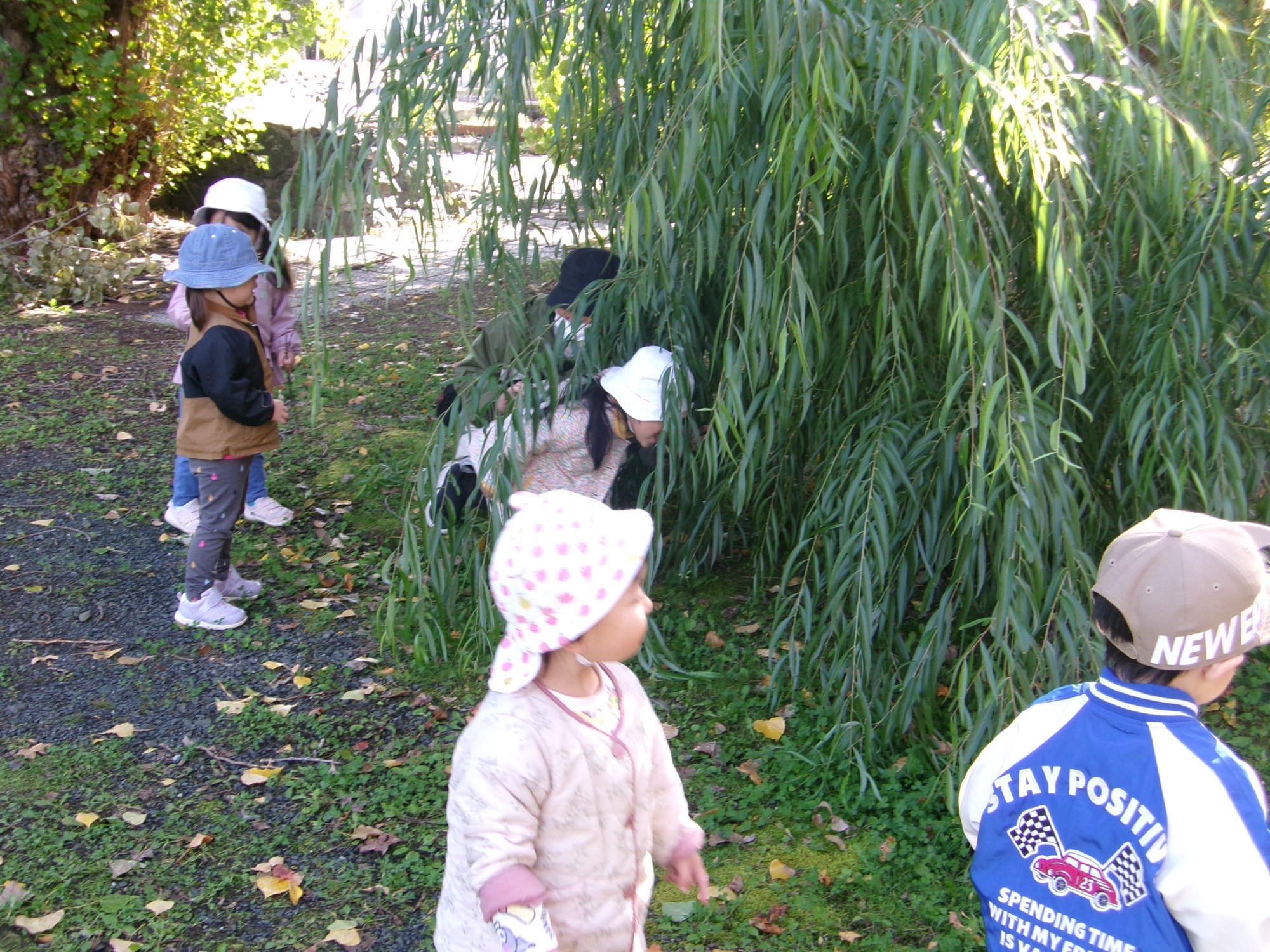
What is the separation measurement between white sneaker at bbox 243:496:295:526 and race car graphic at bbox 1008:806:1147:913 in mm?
4095

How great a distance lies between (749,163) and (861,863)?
2000 millimetres

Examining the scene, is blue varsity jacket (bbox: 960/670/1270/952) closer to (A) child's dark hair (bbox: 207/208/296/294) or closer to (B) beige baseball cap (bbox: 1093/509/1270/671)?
(B) beige baseball cap (bbox: 1093/509/1270/671)

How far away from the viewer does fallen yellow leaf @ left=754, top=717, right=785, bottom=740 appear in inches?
145

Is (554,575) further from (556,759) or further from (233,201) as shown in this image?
(233,201)

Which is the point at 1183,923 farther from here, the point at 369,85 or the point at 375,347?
the point at 375,347

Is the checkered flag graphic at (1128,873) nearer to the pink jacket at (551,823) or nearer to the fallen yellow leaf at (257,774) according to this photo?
the pink jacket at (551,823)

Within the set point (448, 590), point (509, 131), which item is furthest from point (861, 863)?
point (509, 131)

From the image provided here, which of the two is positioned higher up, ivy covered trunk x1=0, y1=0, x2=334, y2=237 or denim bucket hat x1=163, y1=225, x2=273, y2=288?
ivy covered trunk x1=0, y1=0, x2=334, y2=237

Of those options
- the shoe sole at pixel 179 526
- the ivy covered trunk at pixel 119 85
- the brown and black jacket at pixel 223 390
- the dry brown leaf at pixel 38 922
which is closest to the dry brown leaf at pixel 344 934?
the dry brown leaf at pixel 38 922

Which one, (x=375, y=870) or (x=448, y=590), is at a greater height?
(x=448, y=590)

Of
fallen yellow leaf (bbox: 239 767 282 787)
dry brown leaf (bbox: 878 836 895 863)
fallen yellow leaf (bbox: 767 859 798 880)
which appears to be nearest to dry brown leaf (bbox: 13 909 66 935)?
fallen yellow leaf (bbox: 239 767 282 787)

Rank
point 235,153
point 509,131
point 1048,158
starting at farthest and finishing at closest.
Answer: point 235,153 < point 509,131 < point 1048,158

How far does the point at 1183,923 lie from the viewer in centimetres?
150

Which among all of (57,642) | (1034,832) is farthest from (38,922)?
(1034,832)
